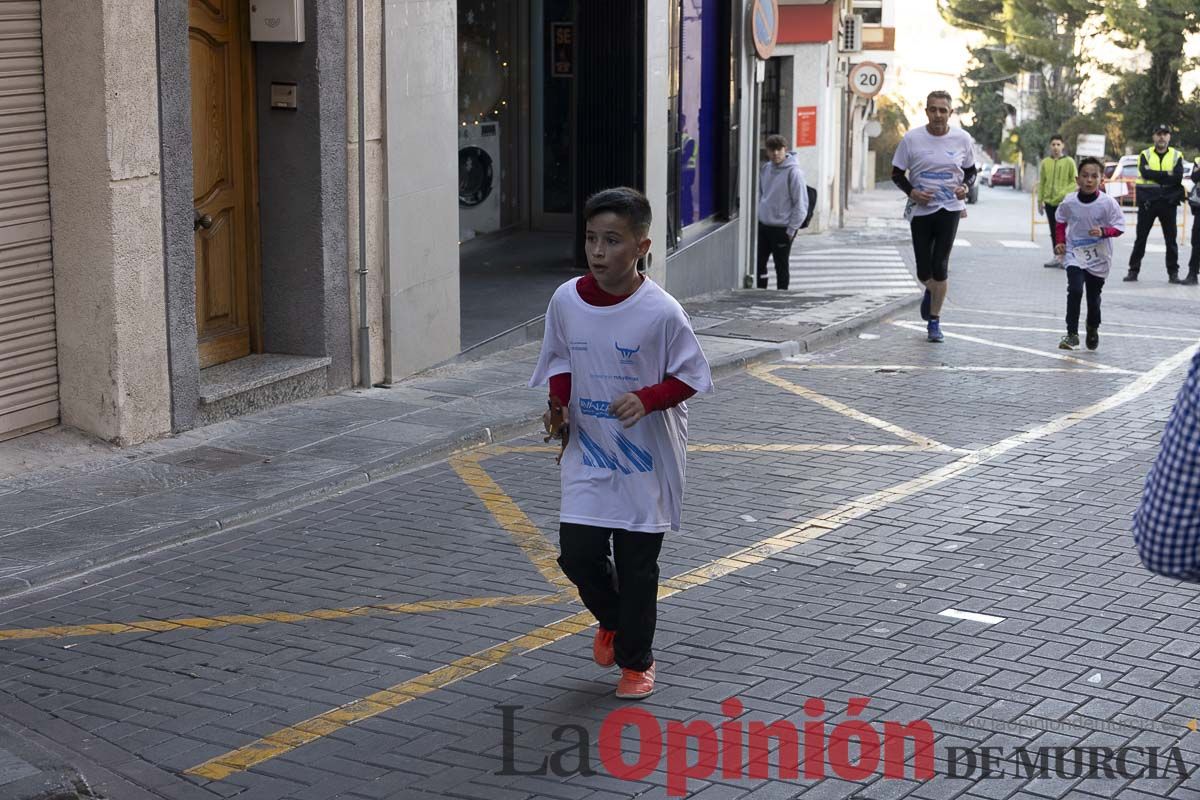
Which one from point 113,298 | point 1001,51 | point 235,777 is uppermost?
point 1001,51

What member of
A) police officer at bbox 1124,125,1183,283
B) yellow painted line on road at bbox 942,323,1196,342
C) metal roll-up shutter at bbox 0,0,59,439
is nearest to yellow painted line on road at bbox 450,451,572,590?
metal roll-up shutter at bbox 0,0,59,439

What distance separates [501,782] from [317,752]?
642mm

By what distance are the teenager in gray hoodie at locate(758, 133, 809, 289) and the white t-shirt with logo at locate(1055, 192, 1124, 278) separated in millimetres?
4916

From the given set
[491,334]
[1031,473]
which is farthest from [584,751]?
[491,334]

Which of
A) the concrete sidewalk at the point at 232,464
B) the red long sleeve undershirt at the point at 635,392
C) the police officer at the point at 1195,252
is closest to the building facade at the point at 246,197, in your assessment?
the concrete sidewalk at the point at 232,464

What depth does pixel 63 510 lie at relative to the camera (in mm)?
8055

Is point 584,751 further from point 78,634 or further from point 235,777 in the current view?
point 78,634

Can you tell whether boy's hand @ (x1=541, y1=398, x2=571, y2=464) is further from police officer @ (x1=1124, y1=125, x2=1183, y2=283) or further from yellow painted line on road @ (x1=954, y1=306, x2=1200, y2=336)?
police officer @ (x1=1124, y1=125, x2=1183, y2=283)

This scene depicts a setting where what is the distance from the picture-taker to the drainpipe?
11.0 meters

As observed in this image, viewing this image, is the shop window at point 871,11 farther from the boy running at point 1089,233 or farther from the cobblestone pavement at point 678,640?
the cobblestone pavement at point 678,640

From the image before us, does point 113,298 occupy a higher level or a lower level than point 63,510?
higher

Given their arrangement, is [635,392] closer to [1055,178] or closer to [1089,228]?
[1089,228]

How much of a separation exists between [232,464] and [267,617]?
2.65 m

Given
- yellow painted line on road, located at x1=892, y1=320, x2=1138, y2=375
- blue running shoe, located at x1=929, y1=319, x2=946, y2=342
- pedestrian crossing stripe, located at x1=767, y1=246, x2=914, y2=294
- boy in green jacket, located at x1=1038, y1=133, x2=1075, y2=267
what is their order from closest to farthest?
1. yellow painted line on road, located at x1=892, y1=320, x2=1138, y2=375
2. blue running shoe, located at x1=929, y1=319, x2=946, y2=342
3. pedestrian crossing stripe, located at x1=767, y1=246, x2=914, y2=294
4. boy in green jacket, located at x1=1038, y1=133, x2=1075, y2=267
